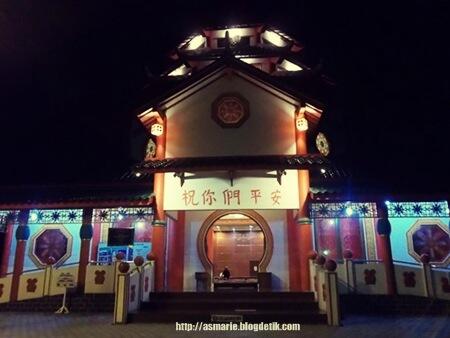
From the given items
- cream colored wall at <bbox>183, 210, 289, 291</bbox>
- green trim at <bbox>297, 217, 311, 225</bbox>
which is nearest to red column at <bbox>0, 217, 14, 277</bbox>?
cream colored wall at <bbox>183, 210, 289, 291</bbox>

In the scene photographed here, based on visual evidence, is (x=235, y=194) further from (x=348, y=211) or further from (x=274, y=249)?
(x=348, y=211)

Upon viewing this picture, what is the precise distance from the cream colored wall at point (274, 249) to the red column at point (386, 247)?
9.74 ft

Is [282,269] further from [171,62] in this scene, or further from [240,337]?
[171,62]

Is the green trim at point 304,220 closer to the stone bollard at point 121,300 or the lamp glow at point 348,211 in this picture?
the lamp glow at point 348,211

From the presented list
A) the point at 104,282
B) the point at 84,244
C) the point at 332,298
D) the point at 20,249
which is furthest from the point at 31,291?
the point at 332,298

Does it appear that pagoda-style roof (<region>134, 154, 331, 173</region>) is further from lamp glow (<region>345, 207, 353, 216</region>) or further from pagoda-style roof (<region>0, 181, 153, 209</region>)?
lamp glow (<region>345, 207, 353, 216</region>)

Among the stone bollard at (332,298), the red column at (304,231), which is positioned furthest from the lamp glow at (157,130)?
the stone bollard at (332,298)

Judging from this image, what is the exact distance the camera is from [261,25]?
1514 centimetres

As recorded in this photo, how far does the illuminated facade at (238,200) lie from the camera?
10.6 m

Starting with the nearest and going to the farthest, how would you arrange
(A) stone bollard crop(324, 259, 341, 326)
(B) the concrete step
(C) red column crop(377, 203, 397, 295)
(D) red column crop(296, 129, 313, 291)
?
(A) stone bollard crop(324, 259, 341, 326)
(B) the concrete step
(C) red column crop(377, 203, 397, 295)
(D) red column crop(296, 129, 313, 291)

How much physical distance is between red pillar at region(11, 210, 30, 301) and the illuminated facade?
0.03 meters

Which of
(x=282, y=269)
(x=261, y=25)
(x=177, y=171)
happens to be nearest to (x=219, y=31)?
(x=261, y=25)

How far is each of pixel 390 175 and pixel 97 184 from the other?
11.4 meters

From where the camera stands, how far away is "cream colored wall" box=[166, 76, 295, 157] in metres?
11.5
